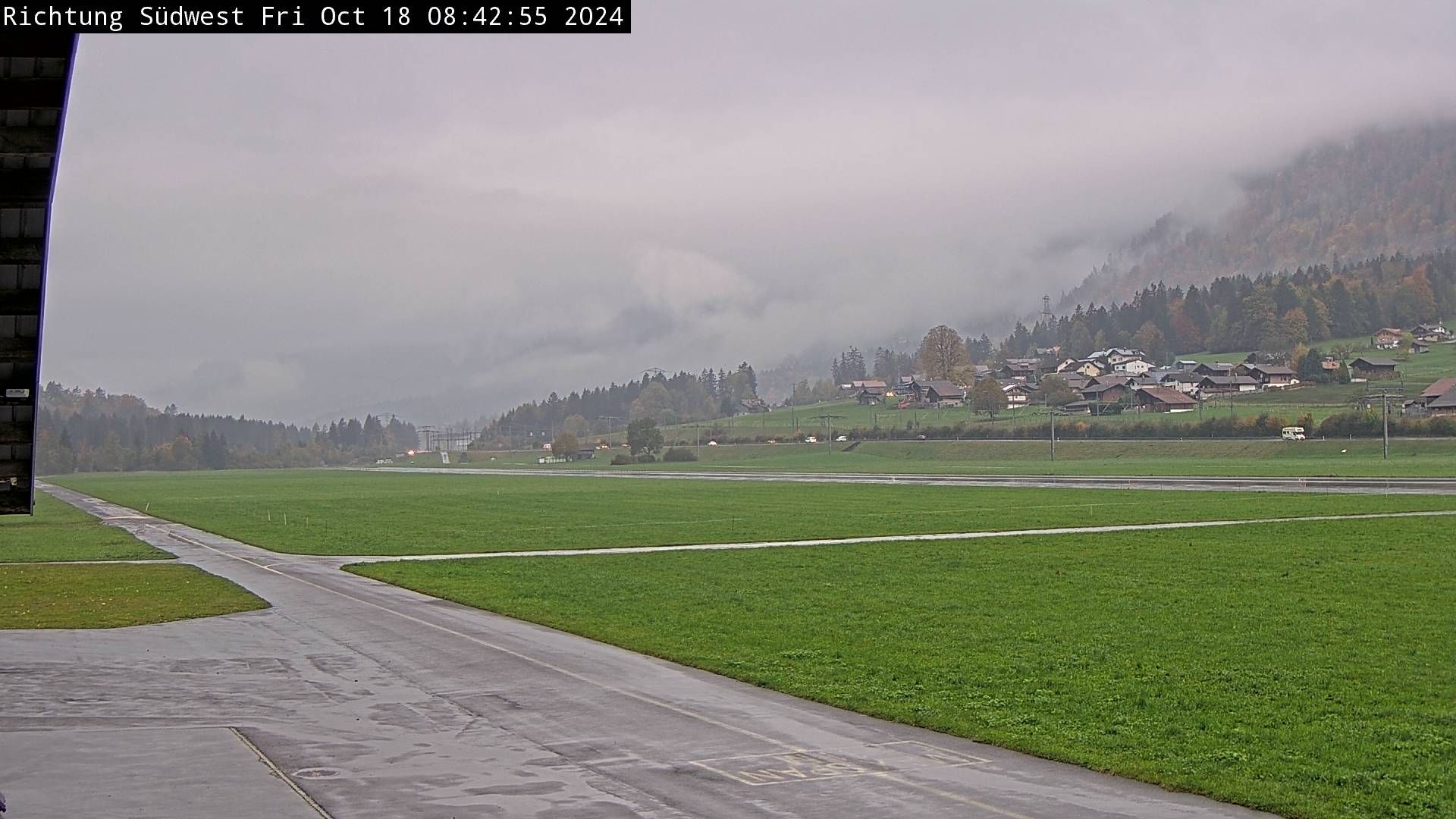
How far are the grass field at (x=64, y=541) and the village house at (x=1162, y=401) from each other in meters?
144

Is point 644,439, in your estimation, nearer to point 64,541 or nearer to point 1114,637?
point 64,541

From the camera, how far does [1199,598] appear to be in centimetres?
2959

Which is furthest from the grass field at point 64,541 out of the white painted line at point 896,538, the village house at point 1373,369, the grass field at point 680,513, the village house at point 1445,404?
the village house at point 1373,369

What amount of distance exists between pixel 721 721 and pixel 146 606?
2078cm

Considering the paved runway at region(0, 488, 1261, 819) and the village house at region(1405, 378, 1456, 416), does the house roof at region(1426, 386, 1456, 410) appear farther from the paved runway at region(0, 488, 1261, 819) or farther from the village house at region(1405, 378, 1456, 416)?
the paved runway at region(0, 488, 1261, 819)

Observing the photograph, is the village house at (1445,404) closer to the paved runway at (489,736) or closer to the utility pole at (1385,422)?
the utility pole at (1385,422)

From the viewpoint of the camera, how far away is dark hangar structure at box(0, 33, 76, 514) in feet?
47.7

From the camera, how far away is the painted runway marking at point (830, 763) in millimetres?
15070

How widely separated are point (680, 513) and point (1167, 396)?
136851 millimetres

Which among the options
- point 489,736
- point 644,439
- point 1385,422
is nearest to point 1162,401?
point 644,439

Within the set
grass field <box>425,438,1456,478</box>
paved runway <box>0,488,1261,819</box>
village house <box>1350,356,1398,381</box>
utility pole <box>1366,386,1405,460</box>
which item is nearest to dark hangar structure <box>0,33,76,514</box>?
paved runway <box>0,488,1261,819</box>

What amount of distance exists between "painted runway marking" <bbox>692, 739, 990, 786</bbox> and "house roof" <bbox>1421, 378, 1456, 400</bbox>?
149 meters

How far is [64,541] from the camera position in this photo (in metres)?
60.7

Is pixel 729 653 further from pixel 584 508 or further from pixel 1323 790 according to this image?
pixel 584 508
